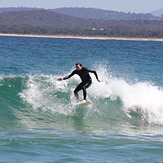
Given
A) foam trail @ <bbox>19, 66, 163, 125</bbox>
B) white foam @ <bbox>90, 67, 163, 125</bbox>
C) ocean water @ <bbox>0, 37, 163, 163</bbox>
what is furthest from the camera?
white foam @ <bbox>90, 67, 163, 125</bbox>

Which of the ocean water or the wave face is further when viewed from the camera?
the wave face

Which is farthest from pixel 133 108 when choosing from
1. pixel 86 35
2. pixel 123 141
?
pixel 86 35

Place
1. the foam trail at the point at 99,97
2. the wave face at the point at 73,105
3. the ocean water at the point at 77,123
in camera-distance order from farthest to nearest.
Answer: the foam trail at the point at 99,97
the wave face at the point at 73,105
the ocean water at the point at 77,123

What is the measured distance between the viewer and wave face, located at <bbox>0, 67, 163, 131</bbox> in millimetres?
12914

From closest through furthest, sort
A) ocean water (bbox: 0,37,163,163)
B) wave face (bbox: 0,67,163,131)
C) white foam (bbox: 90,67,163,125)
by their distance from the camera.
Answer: ocean water (bbox: 0,37,163,163)
wave face (bbox: 0,67,163,131)
white foam (bbox: 90,67,163,125)

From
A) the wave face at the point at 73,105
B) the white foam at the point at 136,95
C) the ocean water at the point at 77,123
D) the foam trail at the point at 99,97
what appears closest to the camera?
the ocean water at the point at 77,123

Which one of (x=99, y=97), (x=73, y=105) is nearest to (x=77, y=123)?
(x=73, y=105)

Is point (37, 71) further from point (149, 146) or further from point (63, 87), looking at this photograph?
point (149, 146)

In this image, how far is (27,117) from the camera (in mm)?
13094

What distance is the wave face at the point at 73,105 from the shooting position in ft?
Answer: 42.4

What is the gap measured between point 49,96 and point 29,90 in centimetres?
84

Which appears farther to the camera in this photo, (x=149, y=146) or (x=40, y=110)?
(x=40, y=110)

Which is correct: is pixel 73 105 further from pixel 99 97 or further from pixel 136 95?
pixel 136 95

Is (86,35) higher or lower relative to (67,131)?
higher
